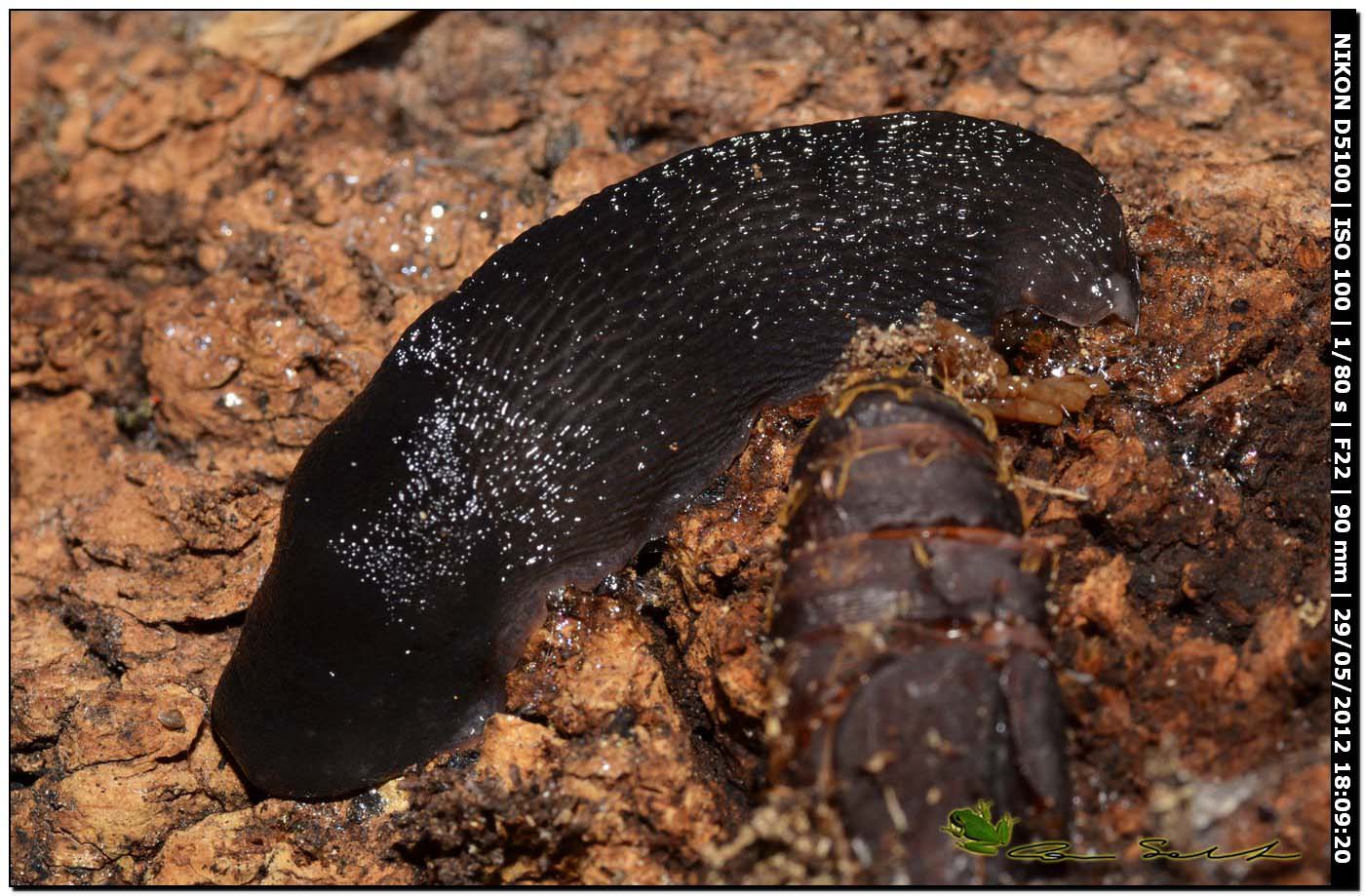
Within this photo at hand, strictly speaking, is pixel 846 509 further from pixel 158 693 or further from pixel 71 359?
pixel 71 359

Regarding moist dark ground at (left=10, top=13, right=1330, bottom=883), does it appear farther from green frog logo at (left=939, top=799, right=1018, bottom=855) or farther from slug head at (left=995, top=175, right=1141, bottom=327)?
green frog logo at (left=939, top=799, right=1018, bottom=855)

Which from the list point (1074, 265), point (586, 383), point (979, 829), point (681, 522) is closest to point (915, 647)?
point (979, 829)

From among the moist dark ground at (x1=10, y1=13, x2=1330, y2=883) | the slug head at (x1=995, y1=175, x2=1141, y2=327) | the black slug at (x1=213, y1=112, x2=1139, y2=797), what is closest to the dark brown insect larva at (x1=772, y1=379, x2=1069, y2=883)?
the moist dark ground at (x1=10, y1=13, x2=1330, y2=883)

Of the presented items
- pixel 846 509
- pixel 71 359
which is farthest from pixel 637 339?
pixel 71 359

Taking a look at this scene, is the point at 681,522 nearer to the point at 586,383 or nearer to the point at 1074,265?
the point at 586,383

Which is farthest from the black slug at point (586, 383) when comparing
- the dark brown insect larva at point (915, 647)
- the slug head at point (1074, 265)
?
the dark brown insect larva at point (915, 647)
